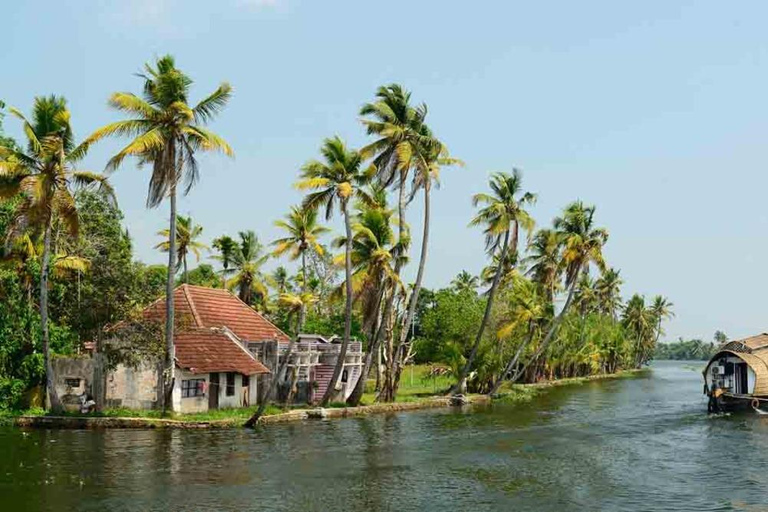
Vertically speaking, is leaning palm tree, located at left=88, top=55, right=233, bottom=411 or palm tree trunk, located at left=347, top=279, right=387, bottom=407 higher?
leaning palm tree, located at left=88, top=55, right=233, bottom=411

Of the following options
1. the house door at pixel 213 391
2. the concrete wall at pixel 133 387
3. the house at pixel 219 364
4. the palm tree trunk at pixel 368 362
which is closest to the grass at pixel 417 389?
the palm tree trunk at pixel 368 362

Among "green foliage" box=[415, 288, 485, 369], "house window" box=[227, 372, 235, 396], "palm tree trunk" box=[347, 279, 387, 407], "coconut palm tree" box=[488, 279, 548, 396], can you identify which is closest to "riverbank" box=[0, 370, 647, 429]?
"palm tree trunk" box=[347, 279, 387, 407]

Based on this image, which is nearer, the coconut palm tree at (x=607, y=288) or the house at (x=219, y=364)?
the house at (x=219, y=364)

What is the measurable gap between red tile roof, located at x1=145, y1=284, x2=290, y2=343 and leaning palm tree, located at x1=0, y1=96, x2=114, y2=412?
20.2ft

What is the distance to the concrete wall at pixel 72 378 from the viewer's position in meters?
35.9

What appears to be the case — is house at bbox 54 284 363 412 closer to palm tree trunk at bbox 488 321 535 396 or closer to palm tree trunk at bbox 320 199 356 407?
palm tree trunk at bbox 320 199 356 407

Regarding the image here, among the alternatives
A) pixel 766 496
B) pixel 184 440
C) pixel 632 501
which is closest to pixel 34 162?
pixel 184 440

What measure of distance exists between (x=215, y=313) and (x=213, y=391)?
6157 mm

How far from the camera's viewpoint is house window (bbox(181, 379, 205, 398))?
35.8 m

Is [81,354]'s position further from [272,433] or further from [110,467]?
[110,467]

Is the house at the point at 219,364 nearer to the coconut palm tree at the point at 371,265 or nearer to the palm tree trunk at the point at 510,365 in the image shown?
the coconut palm tree at the point at 371,265

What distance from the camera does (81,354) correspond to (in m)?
39.2

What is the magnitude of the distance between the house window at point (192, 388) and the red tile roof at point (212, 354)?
941 mm

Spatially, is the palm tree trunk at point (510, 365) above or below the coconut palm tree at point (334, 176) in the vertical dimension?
below
